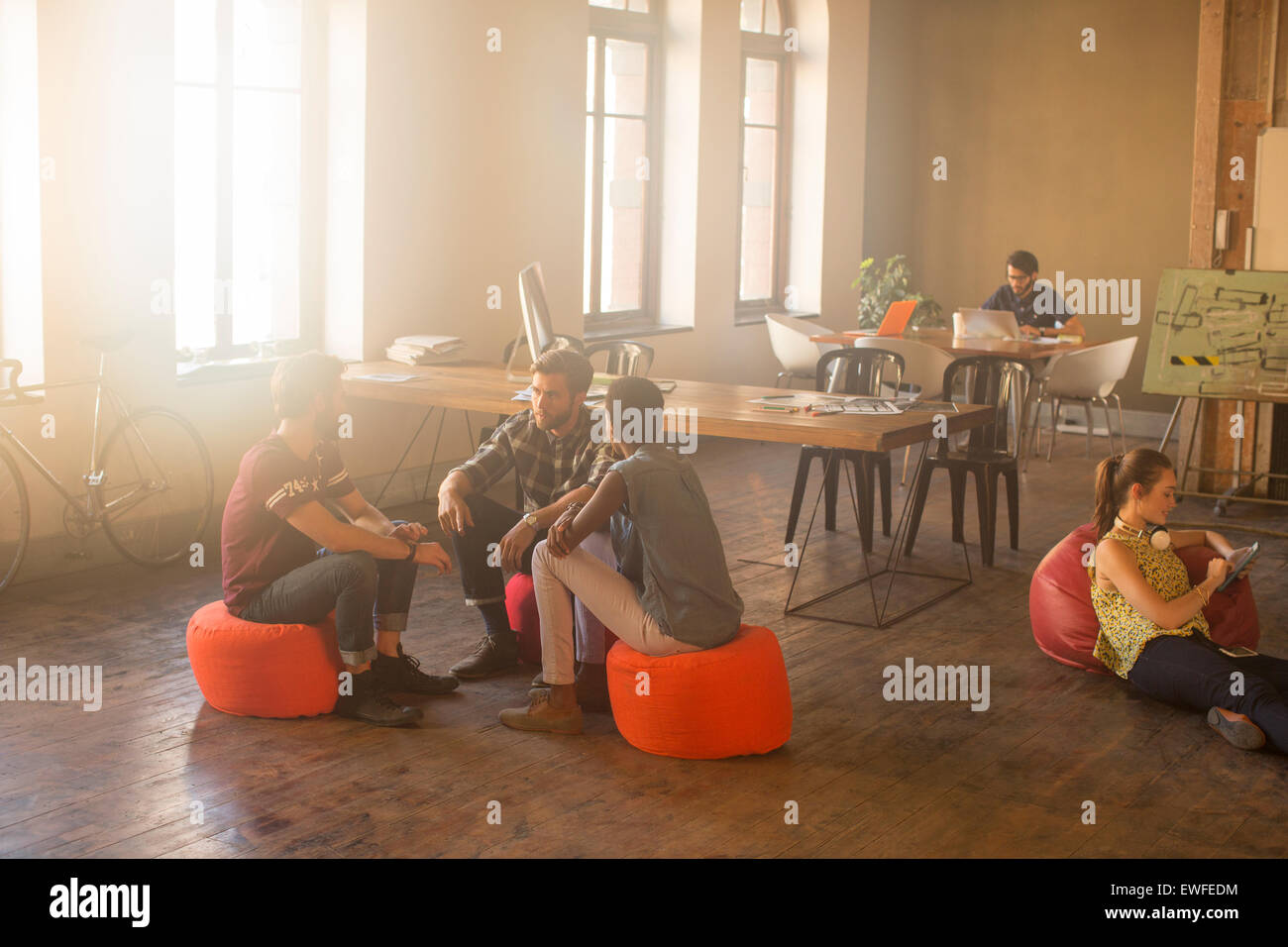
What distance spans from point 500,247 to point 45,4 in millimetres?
2828

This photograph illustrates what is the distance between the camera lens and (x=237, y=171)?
6.62m

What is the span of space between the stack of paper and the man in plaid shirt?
2.43 metres

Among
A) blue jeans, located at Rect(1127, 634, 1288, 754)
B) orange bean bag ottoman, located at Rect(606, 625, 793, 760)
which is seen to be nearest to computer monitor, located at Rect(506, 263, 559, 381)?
orange bean bag ottoman, located at Rect(606, 625, 793, 760)

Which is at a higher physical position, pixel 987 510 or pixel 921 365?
pixel 921 365

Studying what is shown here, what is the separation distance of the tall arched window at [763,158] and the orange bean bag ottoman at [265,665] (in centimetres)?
679

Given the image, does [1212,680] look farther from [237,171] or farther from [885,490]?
[237,171]

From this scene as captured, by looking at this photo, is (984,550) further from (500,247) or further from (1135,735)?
(500,247)

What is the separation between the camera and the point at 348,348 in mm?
7074

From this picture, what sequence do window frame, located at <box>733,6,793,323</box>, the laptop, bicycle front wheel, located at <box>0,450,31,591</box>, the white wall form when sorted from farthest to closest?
1. window frame, located at <box>733,6,793,323</box>
2. the laptop
3. the white wall
4. bicycle front wheel, located at <box>0,450,31,591</box>

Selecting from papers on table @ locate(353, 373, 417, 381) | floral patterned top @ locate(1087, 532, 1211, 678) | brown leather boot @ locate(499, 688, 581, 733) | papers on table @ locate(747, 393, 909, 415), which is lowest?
brown leather boot @ locate(499, 688, 581, 733)

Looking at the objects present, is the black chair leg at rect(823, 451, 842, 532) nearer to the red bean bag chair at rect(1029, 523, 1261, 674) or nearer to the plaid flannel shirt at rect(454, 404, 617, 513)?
the red bean bag chair at rect(1029, 523, 1261, 674)

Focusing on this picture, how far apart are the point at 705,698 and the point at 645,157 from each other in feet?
21.0

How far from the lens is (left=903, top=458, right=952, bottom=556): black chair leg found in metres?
6.05

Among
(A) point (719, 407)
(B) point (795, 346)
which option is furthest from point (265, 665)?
(B) point (795, 346)
